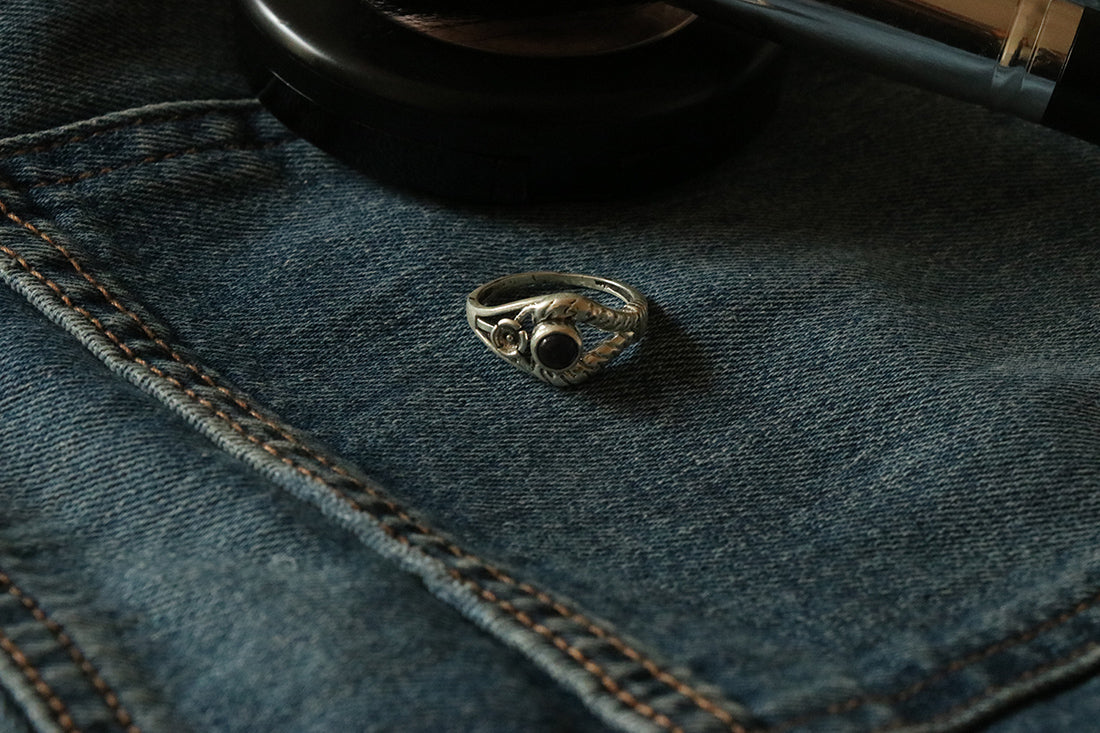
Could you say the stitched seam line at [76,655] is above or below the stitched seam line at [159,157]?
below

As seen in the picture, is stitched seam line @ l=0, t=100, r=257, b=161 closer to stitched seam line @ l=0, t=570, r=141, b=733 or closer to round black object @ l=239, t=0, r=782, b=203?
round black object @ l=239, t=0, r=782, b=203

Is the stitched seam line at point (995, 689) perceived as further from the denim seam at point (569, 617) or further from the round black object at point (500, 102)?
the round black object at point (500, 102)

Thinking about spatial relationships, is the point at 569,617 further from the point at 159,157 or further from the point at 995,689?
the point at 159,157

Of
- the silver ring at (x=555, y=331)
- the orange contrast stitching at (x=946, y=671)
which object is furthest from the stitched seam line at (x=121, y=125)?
the orange contrast stitching at (x=946, y=671)

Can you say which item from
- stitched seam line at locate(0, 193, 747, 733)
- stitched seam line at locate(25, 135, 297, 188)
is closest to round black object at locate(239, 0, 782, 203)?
stitched seam line at locate(25, 135, 297, 188)

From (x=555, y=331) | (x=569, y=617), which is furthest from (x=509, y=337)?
(x=569, y=617)
